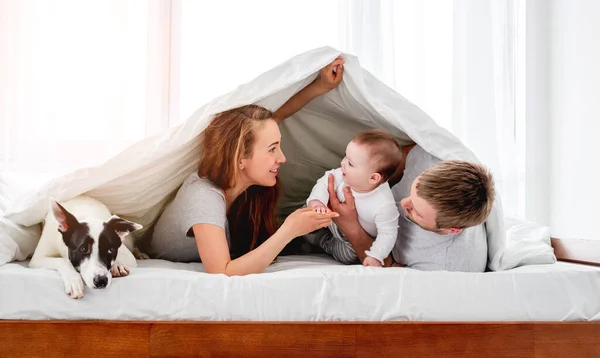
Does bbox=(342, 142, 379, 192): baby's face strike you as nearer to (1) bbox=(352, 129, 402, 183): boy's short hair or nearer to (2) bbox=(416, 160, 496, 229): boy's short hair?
(1) bbox=(352, 129, 402, 183): boy's short hair

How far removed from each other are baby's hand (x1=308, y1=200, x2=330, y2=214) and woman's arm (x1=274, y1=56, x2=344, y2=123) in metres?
Answer: 0.33

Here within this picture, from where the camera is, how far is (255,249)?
1523mm

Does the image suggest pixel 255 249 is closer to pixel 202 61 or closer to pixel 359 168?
pixel 359 168

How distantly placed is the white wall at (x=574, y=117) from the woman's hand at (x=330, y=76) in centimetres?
169

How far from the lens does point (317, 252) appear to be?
6.85 feet

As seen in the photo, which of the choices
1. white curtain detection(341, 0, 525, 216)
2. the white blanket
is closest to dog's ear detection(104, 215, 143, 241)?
the white blanket

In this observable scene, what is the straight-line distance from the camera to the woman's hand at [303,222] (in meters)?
1.51

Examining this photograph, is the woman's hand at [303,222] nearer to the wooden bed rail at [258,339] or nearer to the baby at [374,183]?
the baby at [374,183]

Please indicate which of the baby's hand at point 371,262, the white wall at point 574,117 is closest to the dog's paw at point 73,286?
the baby's hand at point 371,262

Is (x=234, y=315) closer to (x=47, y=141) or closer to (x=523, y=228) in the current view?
(x=523, y=228)

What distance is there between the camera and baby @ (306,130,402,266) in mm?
1602

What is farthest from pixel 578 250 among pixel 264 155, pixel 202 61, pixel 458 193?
pixel 202 61

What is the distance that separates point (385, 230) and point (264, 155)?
39 cm

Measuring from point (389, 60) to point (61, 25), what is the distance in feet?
5.59
